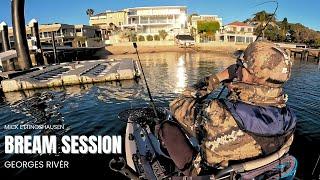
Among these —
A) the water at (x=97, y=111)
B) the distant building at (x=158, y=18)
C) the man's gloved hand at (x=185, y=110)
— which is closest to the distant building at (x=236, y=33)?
the distant building at (x=158, y=18)

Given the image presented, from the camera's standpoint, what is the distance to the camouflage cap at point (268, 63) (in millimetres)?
3295

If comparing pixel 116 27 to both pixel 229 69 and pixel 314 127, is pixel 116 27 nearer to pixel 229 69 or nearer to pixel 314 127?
pixel 314 127

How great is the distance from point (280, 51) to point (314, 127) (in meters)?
11.6

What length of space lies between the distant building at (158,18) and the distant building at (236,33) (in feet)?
55.3

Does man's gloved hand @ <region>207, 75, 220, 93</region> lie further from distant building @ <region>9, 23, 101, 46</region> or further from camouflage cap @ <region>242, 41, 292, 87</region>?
distant building @ <region>9, 23, 101, 46</region>

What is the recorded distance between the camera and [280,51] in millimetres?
3342

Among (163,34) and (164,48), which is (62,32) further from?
(163,34)

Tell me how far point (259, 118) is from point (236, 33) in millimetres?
98434

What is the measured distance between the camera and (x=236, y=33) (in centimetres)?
9606

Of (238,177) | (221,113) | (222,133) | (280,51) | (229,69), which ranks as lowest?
(238,177)

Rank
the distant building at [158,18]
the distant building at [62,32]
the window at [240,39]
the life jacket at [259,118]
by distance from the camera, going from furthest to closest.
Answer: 1. the distant building at [158,18]
2. the window at [240,39]
3. the distant building at [62,32]
4. the life jacket at [259,118]

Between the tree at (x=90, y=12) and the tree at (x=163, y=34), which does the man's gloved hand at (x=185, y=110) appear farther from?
the tree at (x=90, y=12)

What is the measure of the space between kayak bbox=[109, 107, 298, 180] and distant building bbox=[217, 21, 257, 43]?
89.4 metres

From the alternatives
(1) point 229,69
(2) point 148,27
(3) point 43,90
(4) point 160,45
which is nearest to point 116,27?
(2) point 148,27
